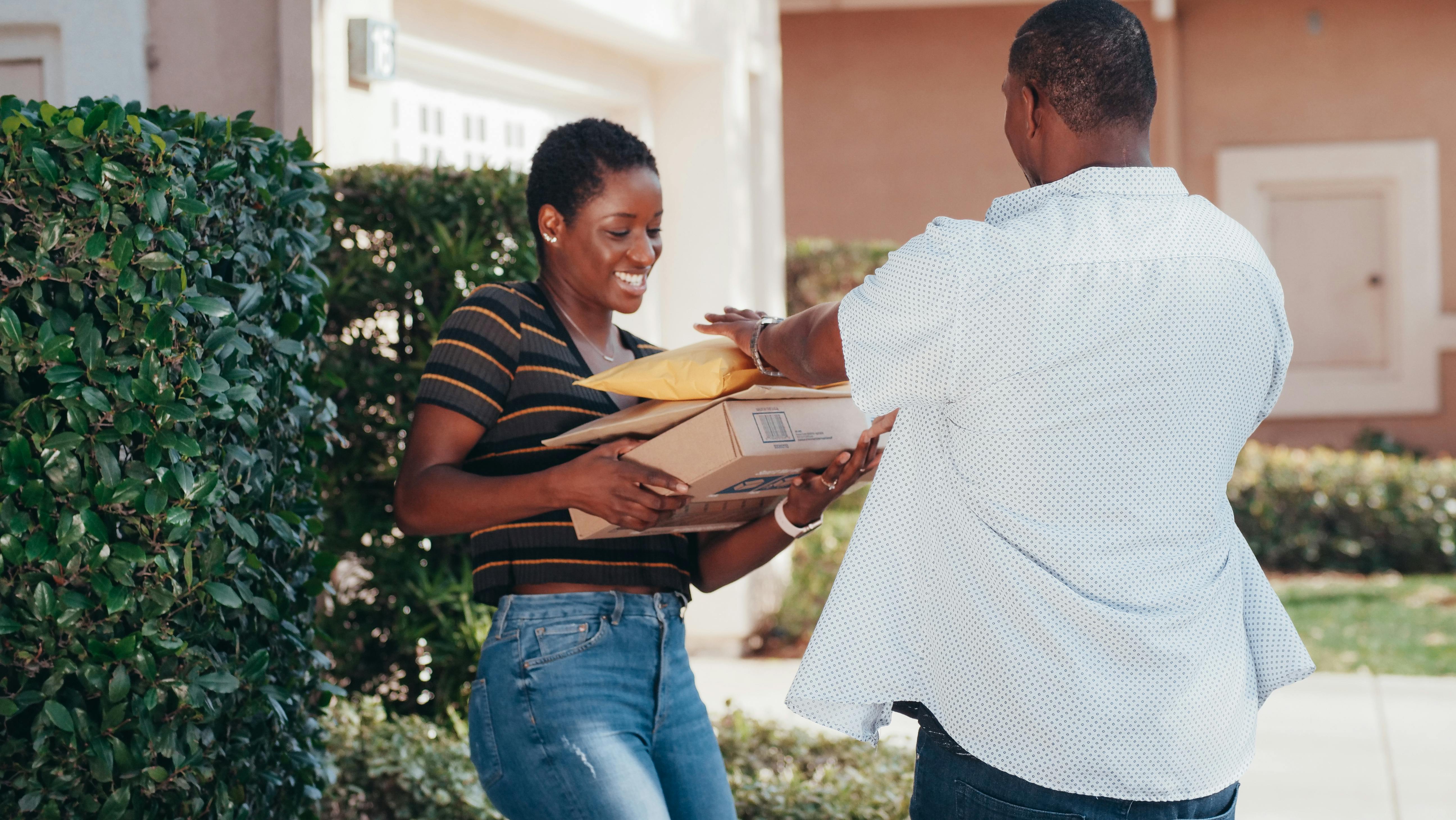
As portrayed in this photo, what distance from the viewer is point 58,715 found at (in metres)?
2.43

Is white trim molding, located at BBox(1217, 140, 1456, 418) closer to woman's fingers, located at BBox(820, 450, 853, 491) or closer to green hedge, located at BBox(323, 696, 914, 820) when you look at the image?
green hedge, located at BBox(323, 696, 914, 820)

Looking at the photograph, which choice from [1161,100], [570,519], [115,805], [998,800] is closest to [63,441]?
[115,805]

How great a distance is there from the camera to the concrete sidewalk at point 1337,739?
4.97 meters

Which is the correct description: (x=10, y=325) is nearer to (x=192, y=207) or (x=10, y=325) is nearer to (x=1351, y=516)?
(x=192, y=207)

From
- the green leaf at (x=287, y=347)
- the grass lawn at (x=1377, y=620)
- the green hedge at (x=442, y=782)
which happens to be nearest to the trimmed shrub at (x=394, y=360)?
the green hedge at (x=442, y=782)

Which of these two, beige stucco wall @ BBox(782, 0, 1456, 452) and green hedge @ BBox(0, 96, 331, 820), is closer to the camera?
green hedge @ BBox(0, 96, 331, 820)

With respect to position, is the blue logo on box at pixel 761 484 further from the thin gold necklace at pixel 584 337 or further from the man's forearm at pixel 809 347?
the thin gold necklace at pixel 584 337

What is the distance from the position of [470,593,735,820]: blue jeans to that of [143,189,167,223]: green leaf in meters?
0.92

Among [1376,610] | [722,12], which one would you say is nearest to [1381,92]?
[1376,610]

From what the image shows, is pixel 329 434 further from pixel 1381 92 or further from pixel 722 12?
pixel 1381 92

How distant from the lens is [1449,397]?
38.4 ft

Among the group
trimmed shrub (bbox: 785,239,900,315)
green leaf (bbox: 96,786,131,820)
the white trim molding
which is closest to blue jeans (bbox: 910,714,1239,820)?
green leaf (bbox: 96,786,131,820)

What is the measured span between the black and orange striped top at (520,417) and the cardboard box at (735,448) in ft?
0.18

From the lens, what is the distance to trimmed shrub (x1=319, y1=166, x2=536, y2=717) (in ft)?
14.2
